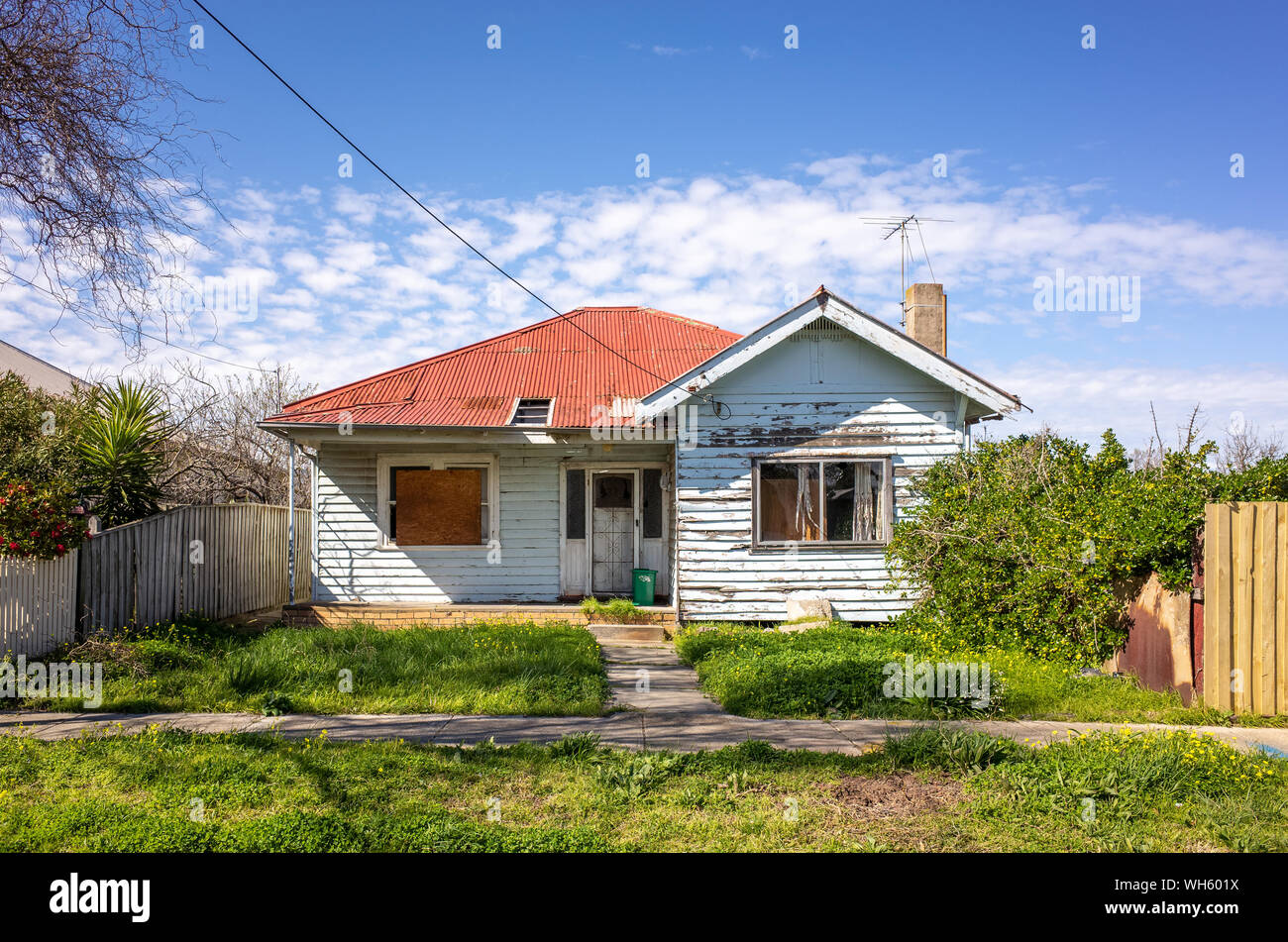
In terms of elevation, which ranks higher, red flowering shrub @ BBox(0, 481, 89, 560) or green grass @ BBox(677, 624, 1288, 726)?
red flowering shrub @ BBox(0, 481, 89, 560)

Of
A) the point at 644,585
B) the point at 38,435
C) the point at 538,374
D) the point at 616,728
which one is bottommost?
the point at 616,728

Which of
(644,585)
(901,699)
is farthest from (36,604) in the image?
(901,699)

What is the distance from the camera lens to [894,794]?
525cm

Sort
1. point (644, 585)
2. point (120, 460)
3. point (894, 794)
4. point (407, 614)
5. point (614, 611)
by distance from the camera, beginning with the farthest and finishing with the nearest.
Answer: point (644, 585), point (407, 614), point (614, 611), point (120, 460), point (894, 794)

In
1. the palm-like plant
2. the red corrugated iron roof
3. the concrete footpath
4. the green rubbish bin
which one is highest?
the red corrugated iron roof

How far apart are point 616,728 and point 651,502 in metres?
7.82

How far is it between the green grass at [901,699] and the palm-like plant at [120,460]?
8.34 metres

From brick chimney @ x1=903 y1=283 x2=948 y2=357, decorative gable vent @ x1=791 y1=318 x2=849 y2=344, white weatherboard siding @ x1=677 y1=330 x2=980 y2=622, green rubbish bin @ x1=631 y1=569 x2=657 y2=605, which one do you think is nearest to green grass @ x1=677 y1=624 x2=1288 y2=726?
white weatherboard siding @ x1=677 y1=330 x2=980 y2=622

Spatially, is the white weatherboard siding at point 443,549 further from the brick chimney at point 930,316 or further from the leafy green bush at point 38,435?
the brick chimney at point 930,316

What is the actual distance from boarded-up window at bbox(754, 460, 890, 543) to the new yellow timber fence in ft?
18.2

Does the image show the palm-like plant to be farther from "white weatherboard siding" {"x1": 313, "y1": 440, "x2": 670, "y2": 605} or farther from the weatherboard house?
"white weatherboard siding" {"x1": 313, "y1": 440, "x2": 670, "y2": 605}

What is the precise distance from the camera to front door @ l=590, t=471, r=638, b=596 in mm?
14523

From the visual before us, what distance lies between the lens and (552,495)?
1426 cm

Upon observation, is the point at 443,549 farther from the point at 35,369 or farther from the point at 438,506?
the point at 35,369
